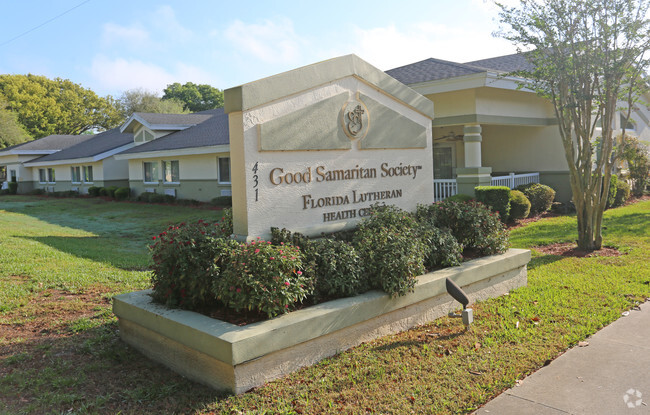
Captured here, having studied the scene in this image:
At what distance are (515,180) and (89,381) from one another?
1594 cm

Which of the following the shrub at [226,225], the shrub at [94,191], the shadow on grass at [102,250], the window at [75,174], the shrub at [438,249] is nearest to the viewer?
the shrub at [226,225]

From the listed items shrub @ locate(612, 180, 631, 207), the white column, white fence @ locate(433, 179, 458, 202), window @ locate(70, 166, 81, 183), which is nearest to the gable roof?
window @ locate(70, 166, 81, 183)

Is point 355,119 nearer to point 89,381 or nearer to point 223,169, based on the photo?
point 89,381

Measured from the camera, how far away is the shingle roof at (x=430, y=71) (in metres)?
15.6

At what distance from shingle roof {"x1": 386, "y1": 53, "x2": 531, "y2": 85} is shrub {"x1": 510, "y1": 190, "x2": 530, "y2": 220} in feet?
12.3

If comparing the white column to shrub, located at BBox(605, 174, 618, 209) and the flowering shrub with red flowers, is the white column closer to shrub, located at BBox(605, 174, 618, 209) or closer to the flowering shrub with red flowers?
shrub, located at BBox(605, 174, 618, 209)

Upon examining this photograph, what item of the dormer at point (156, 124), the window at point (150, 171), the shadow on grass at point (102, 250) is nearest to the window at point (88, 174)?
the dormer at point (156, 124)

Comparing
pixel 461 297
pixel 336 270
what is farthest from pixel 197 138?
Answer: pixel 461 297

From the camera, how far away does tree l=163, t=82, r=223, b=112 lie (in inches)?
2724

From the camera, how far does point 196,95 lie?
69.7m

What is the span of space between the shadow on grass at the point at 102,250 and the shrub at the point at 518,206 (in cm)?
1008

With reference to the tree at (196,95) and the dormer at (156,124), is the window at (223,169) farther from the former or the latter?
the tree at (196,95)

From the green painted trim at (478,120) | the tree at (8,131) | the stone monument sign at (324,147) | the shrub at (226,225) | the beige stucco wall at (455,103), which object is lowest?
the shrub at (226,225)

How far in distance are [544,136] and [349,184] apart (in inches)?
572
